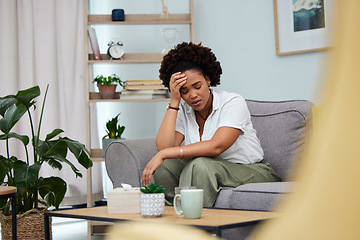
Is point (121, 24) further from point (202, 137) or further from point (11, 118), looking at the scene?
point (202, 137)

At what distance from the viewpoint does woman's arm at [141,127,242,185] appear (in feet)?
7.14

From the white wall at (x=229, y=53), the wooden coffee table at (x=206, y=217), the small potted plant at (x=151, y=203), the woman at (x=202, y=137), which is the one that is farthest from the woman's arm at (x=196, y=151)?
the white wall at (x=229, y=53)

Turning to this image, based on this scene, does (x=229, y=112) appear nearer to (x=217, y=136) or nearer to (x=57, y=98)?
(x=217, y=136)

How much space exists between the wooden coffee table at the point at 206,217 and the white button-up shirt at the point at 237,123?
589 millimetres

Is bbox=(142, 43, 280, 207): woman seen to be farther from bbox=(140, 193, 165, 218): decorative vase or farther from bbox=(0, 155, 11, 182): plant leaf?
bbox=(0, 155, 11, 182): plant leaf

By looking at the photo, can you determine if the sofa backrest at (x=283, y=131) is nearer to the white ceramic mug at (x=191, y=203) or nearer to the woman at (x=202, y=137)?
the woman at (x=202, y=137)

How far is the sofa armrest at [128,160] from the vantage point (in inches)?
95.3

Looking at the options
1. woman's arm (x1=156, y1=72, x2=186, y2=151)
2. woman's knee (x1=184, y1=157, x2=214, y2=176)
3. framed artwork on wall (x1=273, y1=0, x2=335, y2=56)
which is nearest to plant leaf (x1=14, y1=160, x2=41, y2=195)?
woman's arm (x1=156, y1=72, x2=186, y2=151)

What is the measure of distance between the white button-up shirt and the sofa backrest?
89mm

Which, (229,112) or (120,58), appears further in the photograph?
(120,58)

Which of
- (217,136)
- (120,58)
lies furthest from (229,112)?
(120,58)

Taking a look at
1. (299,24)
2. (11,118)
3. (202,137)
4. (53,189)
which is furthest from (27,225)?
(299,24)

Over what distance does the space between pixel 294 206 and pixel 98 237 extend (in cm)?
328

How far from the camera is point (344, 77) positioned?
0.21 meters
